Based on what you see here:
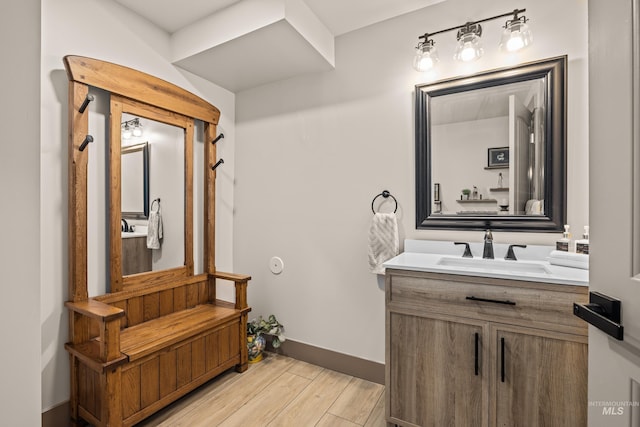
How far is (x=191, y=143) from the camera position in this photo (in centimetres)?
231

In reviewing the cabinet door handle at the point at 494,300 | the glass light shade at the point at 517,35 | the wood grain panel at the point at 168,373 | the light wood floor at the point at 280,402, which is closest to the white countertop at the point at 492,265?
the cabinet door handle at the point at 494,300

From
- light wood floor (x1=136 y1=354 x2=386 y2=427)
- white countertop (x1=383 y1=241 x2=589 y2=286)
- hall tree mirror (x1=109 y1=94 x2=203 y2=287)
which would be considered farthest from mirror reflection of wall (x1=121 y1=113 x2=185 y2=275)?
white countertop (x1=383 y1=241 x2=589 y2=286)

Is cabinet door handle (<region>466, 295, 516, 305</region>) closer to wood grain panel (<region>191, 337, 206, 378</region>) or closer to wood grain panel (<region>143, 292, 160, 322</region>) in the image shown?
wood grain panel (<region>191, 337, 206, 378</region>)

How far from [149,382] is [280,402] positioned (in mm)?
762

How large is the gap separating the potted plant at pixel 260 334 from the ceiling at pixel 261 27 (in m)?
1.99

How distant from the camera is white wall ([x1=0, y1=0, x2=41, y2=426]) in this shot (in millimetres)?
772

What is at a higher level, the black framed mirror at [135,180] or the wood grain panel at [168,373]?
the black framed mirror at [135,180]

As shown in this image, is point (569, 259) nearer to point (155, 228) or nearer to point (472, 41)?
point (472, 41)

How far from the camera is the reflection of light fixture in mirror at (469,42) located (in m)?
1.69

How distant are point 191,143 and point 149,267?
0.95m

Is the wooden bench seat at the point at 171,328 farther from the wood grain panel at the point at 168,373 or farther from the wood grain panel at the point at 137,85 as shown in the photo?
the wood grain panel at the point at 137,85

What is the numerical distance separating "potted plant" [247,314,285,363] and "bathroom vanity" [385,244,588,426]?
3.66 feet

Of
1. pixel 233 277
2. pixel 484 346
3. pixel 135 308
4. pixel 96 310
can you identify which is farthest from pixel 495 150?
pixel 135 308

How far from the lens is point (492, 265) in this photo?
1.64 meters
